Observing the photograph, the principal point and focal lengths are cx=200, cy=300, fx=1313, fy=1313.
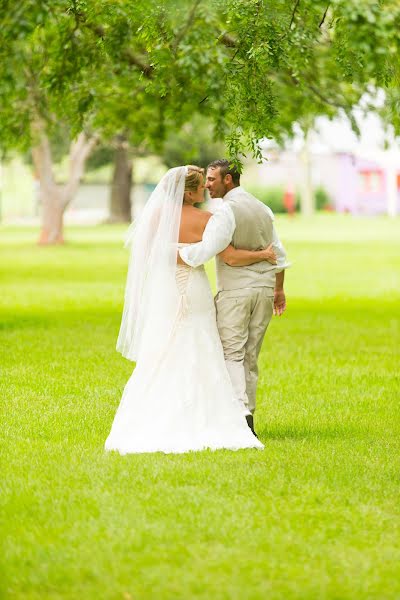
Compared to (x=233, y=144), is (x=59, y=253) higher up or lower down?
lower down

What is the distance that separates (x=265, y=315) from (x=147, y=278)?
3.00 ft

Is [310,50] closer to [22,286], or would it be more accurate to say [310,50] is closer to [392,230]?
[22,286]

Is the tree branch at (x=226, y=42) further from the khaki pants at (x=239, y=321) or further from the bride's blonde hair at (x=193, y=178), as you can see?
the khaki pants at (x=239, y=321)

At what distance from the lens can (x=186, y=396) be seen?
929 cm

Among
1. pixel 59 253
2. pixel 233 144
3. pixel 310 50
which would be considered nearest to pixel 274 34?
pixel 233 144

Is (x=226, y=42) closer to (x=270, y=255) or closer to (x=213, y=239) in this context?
(x=270, y=255)

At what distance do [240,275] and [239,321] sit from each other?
34 cm

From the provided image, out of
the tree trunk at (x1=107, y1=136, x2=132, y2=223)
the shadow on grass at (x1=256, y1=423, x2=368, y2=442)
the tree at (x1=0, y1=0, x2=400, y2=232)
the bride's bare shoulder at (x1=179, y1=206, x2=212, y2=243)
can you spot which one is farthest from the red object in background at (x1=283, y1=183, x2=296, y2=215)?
the bride's bare shoulder at (x1=179, y1=206, x2=212, y2=243)

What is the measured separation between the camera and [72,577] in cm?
618

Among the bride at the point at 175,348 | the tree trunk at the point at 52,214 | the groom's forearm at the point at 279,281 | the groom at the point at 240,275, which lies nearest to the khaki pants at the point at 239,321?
the groom at the point at 240,275

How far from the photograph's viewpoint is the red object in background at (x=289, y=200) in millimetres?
86312

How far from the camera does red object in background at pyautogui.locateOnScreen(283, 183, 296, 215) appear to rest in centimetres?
8631

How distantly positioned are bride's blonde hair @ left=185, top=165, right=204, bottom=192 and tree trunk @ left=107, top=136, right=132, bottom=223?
6303 centimetres

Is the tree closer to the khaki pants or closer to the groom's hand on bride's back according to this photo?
the khaki pants
